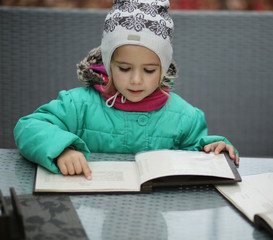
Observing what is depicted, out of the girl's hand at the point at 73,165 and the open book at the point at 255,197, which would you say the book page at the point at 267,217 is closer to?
the open book at the point at 255,197

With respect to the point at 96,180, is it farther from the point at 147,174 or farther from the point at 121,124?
the point at 121,124

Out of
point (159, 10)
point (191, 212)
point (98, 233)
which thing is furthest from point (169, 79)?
point (98, 233)

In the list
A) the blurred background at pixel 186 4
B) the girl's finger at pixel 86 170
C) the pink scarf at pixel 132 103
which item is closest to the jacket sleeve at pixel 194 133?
the pink scarf at pixel 132 103

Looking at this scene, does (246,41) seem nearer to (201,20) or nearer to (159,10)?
(201,20)

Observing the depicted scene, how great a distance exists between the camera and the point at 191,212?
1.04 metres

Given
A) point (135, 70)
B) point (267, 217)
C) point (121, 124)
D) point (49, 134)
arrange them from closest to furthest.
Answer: point (267, 217) → point (49, 134) → point (135, 70) → point (121, 124)

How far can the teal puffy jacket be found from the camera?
149 cm

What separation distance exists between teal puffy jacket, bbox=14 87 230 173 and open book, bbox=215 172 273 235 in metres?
0.26

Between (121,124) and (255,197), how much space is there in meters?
0.60

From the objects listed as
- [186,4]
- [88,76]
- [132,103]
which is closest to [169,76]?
[132,103]

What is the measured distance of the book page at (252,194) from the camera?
1047 millimetres

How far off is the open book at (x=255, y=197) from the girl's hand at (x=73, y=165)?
1.19 ft

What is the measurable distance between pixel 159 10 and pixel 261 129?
1.29m

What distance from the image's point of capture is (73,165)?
3.89 feet
